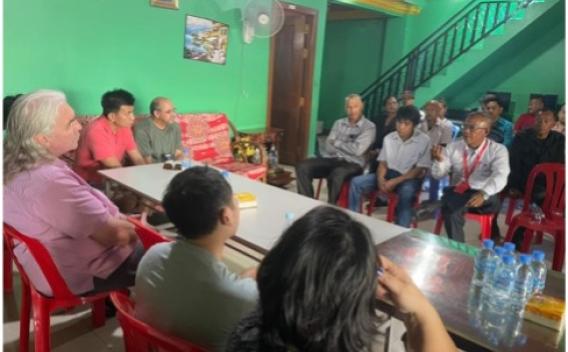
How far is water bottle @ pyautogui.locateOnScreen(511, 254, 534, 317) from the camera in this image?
47.6 inches

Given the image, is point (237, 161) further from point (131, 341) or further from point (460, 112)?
point (460, 112)

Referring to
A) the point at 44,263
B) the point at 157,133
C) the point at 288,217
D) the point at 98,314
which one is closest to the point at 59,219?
the point at 44,263

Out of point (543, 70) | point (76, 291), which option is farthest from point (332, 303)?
point (543, 70)

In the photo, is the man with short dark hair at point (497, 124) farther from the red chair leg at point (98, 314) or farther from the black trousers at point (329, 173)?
the red chair leg at point (98, 314)

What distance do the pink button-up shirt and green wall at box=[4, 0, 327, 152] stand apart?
2.02m

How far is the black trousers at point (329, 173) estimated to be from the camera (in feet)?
11.6

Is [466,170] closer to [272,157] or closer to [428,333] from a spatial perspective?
[428,333]

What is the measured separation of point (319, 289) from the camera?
2.52 ft

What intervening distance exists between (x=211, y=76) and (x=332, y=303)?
3.99m

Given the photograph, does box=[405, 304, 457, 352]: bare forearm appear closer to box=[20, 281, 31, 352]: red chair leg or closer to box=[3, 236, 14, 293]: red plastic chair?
box=[20, 281, 31, 352]: red chair leg

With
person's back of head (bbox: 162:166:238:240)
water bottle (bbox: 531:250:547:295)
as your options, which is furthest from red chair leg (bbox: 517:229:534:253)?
person's back of head (bbox: 162:166:238:240)

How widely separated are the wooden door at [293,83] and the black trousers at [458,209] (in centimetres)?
281

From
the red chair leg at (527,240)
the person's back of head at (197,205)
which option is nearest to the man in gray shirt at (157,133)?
the person's back of head at (197,205)

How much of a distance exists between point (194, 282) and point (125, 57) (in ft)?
10.4
